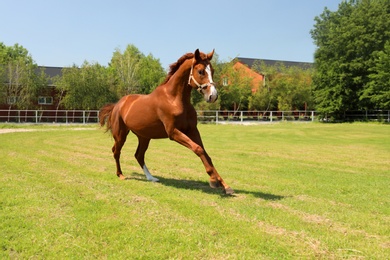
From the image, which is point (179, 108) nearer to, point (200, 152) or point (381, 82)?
point (200, 152)

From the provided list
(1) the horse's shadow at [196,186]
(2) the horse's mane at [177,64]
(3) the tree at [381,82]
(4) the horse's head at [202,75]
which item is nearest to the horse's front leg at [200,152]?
(1) the horse's shadow at [196,186]

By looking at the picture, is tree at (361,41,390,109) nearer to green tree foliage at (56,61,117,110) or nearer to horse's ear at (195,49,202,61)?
green tree foliage at (56,61,117,110)

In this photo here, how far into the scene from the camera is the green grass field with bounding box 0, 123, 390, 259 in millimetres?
3547

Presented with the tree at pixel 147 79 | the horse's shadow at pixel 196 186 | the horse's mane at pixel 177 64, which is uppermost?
the tree at pixel 147 79

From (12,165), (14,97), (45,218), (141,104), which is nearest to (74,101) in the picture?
(14,97)

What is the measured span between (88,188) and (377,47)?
44056mm

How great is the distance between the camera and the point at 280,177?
26.2 feet

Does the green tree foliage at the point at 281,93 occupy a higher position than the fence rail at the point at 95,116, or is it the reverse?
the green tree foliage at the point at 281,93

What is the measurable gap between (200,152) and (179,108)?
3.14 feet

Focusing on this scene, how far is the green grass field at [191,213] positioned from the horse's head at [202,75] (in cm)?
182

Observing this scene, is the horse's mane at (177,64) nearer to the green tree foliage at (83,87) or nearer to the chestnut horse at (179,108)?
the chestnut horse at (179,108)

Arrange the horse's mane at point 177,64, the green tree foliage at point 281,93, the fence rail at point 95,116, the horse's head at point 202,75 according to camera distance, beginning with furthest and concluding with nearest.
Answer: the green tree foliage at point 281,93, the fence rail at point 95,116, the horse's mane at point 177,64, the horse's head at point 202,75

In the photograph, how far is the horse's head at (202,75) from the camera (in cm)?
588

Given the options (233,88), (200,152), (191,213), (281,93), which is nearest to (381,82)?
(281,93)
